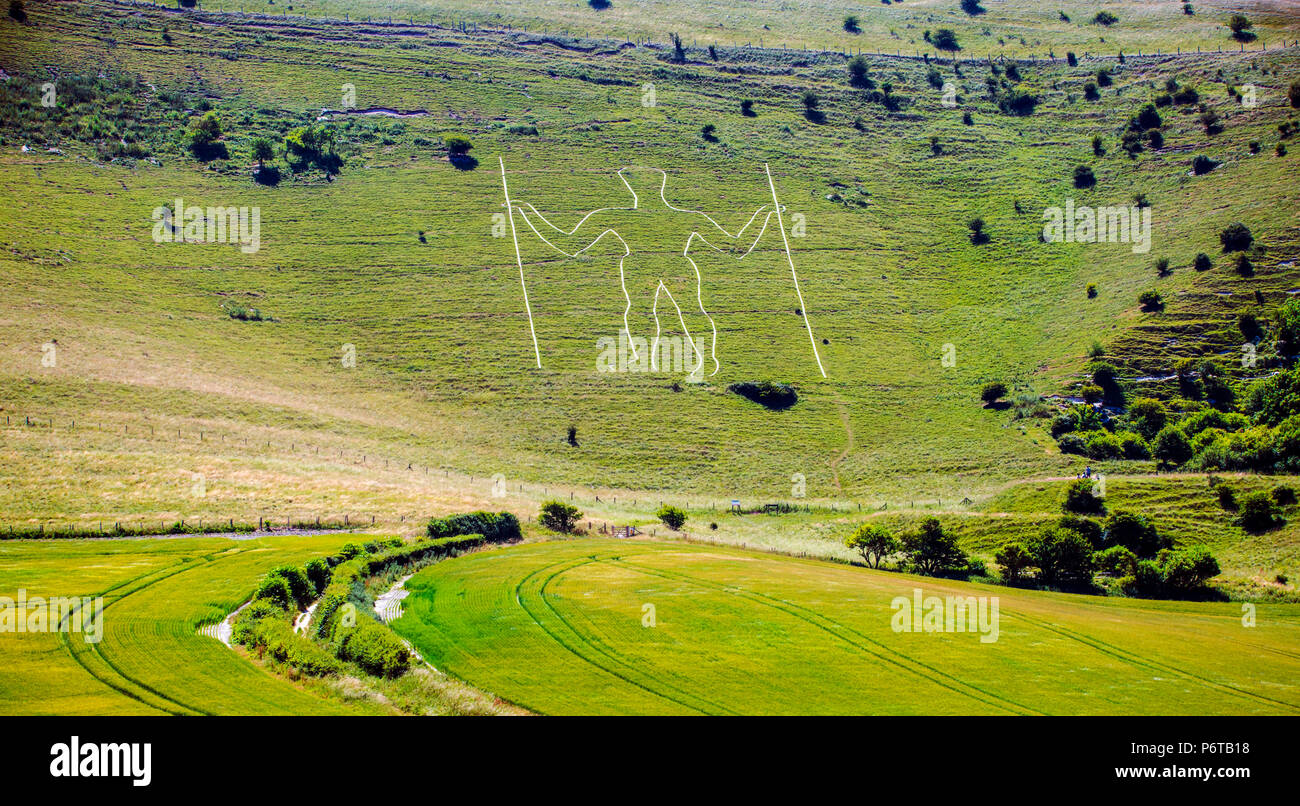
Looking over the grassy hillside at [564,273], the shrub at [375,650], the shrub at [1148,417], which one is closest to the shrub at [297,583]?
the shrub at [375,650]

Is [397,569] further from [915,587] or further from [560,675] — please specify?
[915,587]

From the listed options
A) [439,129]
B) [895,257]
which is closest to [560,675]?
[895,257]

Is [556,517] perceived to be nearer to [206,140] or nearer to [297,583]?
[297,583]

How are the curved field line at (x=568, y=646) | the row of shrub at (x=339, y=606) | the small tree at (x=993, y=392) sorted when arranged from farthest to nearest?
the small tree at (x=993, y=392) → the row of shrub at (x=339, y=606) → the curved field line at (x=568, y=646)

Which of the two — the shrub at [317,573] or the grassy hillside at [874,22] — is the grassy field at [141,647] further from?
the grassy hillside at [874,22]

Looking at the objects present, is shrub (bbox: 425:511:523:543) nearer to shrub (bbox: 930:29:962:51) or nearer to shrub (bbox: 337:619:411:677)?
shrub (bbox: 337:619:411:677)

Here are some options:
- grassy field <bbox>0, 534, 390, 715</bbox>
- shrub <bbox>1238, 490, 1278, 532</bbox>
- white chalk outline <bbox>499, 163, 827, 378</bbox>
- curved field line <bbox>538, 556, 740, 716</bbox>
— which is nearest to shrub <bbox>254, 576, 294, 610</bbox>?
grassy field <bbox>0, 534, 390, 715</bbox>
